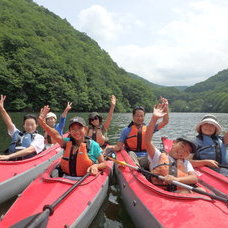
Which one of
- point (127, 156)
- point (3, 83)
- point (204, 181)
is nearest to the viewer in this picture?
point (204, 181)

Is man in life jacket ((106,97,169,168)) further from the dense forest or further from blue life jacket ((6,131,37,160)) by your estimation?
the dense forest

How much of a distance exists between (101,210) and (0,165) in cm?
230

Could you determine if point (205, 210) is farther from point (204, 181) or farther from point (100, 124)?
point (100, 124)

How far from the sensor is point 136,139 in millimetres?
6422

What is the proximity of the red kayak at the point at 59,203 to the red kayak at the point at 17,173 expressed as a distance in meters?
0.97

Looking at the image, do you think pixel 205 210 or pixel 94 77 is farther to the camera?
pixel 94 77

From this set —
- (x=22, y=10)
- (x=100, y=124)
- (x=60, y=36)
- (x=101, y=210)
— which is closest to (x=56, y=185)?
(x=101, y=210)

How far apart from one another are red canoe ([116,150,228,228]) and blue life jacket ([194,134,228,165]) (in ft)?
3.80

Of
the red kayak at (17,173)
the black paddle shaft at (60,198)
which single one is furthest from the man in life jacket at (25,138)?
the black paddle shaft at (60,198)

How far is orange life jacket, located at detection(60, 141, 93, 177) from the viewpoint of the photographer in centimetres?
456

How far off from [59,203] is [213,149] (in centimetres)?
364

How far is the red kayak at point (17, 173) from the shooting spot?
4905 mm

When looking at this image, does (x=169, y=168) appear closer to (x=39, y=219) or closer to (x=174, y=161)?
(x=174, y=161)

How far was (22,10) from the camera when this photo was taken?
70438 millimetres
